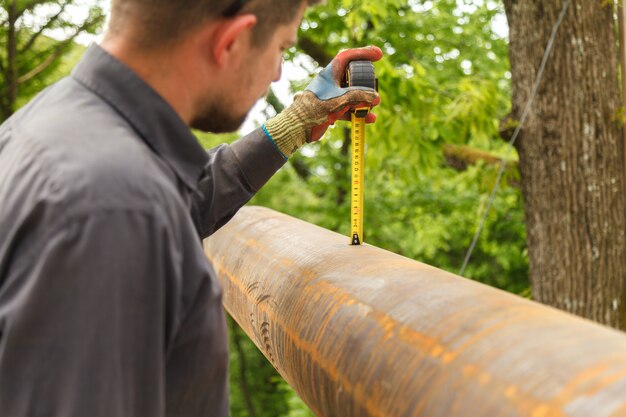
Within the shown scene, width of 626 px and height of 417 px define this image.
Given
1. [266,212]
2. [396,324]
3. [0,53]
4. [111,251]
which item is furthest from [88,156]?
[0,53]

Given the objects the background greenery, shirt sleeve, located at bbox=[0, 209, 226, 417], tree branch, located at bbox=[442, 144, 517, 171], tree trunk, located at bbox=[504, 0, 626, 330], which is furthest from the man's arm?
tree branch, located at bbox=[442, 144, 517, 171]

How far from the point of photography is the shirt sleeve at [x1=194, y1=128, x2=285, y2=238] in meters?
2.14

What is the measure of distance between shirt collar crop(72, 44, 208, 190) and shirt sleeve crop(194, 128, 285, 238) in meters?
0.92

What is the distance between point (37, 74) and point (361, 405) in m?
8.15

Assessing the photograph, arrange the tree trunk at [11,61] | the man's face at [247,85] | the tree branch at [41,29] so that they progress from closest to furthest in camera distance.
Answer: the man's face at [247,85], the tree trunk at [11,61], the tree branch at [41,29]

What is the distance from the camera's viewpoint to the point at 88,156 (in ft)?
3.17

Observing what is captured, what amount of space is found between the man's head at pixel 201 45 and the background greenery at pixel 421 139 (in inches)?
131

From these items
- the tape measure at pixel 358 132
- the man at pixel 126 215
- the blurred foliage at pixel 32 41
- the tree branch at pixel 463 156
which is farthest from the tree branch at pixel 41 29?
the man at pixel 126 215

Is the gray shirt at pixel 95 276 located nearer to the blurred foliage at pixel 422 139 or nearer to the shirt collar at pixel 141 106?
the shirt collar at pixel 141 106

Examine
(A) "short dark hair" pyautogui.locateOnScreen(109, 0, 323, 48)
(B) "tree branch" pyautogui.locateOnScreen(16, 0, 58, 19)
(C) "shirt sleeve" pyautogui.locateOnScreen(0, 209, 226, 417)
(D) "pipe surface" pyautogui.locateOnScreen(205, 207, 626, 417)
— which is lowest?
(D) "pipe surface" pyautogui.locateOnScreen(205, 207, 626, 417)

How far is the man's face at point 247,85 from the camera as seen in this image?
1244mm

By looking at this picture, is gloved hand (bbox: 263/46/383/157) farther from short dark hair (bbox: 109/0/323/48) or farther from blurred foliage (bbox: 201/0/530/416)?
blurred foliage (bbox: 201/0/530/416)

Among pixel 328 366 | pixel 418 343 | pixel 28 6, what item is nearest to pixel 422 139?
pixel 328 366

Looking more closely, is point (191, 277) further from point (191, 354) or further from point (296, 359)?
point (296, 359)
